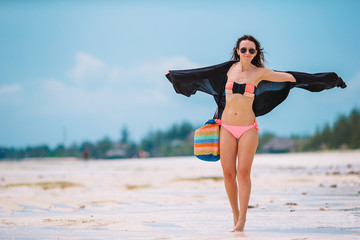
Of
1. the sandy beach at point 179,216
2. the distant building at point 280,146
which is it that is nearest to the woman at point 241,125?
the sandy beach at point 179,216

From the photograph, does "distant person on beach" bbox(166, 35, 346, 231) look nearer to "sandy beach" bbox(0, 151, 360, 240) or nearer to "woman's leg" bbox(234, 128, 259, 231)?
"woman's leg" bbox(234, 128, 259, 231)

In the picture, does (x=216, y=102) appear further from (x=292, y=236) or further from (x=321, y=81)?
(x=292, y=236)

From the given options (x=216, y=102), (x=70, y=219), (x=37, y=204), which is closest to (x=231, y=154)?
(x=216, y=102)

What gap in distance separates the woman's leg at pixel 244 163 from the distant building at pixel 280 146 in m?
66.2

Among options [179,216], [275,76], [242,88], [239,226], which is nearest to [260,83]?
[275,76]

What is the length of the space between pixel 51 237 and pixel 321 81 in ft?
11.9

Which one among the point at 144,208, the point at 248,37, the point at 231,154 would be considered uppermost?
the point at 248,37

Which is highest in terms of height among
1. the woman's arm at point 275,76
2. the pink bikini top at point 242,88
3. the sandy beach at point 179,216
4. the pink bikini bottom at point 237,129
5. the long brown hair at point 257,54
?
the long brown hair at point 257,54

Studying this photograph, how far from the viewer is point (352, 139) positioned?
67625mm

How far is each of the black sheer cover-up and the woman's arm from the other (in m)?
0.08

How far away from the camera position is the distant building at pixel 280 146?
2795 inches

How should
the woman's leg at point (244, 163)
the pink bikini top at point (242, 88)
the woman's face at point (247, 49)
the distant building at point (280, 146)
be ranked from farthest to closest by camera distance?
the distant building at point (280, 146) < the woman's face at point (247, 49) < the pink bikini top at point (242, 88) < the woman's leg at point (244, 163)

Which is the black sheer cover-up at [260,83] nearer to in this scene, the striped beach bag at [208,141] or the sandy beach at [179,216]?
the striped beach bag at [208,141]

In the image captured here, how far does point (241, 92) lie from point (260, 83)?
432mm
